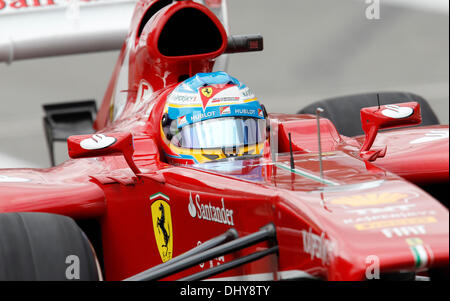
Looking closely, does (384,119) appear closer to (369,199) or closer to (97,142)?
(369,199)

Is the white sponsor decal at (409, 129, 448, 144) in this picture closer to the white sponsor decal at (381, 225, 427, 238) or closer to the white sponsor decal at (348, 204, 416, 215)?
the white sponsor decal at (348, 204, 416, 215)

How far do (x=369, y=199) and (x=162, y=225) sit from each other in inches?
44.7

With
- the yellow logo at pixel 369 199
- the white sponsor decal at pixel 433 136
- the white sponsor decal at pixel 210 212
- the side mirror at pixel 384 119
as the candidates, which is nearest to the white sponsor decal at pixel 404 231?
the yellow logo at pixel 369 199

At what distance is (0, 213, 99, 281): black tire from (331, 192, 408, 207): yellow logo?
1.17 meters

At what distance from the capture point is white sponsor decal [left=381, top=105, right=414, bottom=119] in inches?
119

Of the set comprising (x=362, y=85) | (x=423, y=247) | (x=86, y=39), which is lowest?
(x=362, y=85)

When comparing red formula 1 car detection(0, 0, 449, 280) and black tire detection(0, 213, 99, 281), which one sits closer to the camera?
red formula 1 car detection(0, 0, 449, 280)

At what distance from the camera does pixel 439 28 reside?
530 inches

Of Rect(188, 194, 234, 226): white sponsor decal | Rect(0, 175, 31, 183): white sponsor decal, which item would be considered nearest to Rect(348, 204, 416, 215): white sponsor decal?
Rect(188, 194, 234, 226): white sponsor decal

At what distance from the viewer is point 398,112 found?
10.0 ft

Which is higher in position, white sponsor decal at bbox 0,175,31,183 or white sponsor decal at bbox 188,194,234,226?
white sponsor decal at bbox 188,194,234,226

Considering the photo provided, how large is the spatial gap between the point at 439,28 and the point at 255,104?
10.6 meters
